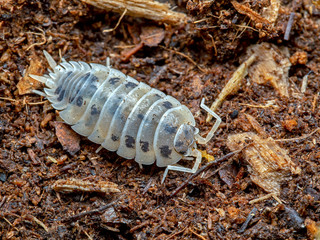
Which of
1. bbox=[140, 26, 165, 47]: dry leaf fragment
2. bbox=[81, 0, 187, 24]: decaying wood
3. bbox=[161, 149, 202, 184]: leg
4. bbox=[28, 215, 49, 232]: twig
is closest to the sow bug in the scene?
bbox=[161, 149, 202, 184]: leg

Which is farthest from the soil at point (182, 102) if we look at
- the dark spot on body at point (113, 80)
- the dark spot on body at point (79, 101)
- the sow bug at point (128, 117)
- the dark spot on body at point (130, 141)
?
the dark spot on body at point (113, 80)

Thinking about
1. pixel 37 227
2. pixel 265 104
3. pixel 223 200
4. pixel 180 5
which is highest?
pixel 180 5

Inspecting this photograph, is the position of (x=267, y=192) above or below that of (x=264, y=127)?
below

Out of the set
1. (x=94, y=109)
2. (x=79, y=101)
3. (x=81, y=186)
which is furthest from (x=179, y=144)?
(x=79, y=101)

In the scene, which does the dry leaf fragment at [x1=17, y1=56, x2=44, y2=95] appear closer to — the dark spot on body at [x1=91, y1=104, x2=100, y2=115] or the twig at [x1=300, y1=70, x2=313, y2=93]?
the dark spot on body at [x1=91, y1=104, x2=100, y2=115]

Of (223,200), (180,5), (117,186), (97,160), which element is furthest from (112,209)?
(180,5)

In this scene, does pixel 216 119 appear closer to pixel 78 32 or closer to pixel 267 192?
pixel 267 192
